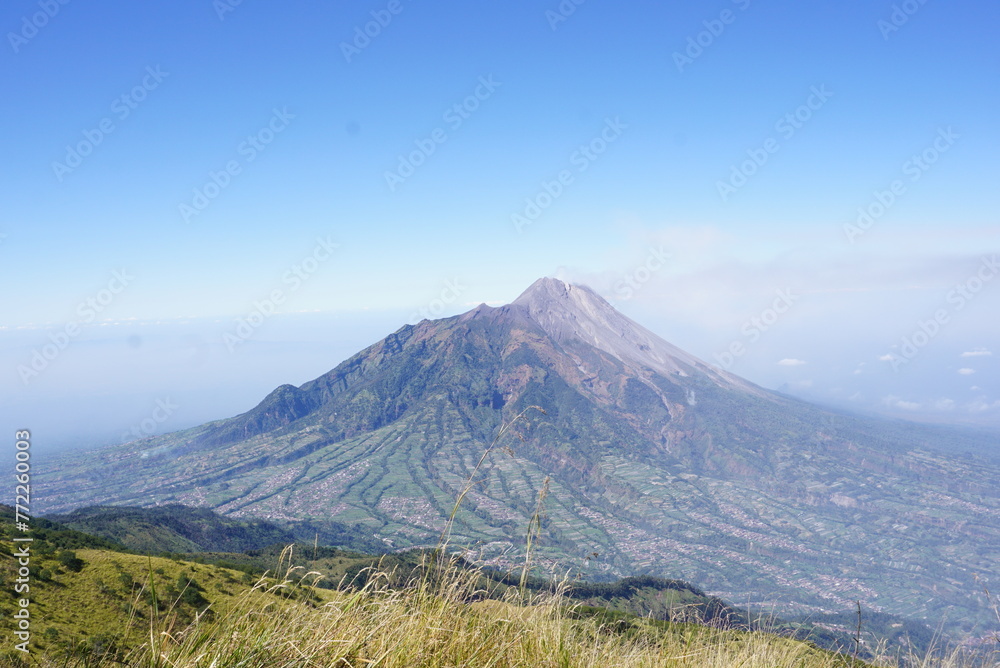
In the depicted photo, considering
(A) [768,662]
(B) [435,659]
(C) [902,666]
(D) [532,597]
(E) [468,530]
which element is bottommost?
(E) [468,530]

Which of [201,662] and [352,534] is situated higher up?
[201,662]

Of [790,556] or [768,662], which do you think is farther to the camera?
[790,556]

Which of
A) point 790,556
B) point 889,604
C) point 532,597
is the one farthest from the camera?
point 790,556

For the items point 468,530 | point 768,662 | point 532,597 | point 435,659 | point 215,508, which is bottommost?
point 468,530

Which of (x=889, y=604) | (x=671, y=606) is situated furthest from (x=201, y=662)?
(x=889, y=604)

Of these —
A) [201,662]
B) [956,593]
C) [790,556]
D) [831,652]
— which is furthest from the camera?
[790,556]

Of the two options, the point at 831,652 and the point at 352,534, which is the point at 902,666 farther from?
the point at 352,534

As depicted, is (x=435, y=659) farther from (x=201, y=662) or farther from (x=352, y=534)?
(x=352, y=534)

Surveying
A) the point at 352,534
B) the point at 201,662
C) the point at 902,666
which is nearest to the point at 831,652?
the point at 902,666

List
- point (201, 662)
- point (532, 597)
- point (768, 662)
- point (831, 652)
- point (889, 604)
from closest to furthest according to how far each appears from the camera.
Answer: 1. point (201, 662)
2. point (768, 662)
3. point (532, 597)
4. point (831, 652)
5. point (889, 604)
